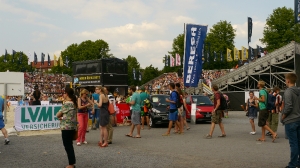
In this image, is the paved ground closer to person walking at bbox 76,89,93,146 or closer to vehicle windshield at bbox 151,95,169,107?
person walking at bbox 76,89,93,146

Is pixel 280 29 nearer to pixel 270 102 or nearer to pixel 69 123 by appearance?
pixel 270 102

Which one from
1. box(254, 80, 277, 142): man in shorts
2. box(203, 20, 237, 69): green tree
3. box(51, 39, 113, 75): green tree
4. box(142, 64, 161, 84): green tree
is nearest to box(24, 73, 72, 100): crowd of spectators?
box(51, 39, 113, 75): green tree

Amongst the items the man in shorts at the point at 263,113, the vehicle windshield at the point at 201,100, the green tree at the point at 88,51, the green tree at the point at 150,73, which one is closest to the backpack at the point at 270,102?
the man in shorts at the point at 263,113

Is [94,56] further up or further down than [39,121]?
further up

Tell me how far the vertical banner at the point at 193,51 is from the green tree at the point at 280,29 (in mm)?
36171

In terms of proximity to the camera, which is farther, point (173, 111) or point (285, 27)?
point (285, 27)

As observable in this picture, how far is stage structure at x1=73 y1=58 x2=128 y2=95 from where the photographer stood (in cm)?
2866

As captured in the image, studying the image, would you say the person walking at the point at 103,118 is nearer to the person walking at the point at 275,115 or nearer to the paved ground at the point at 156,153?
the paved ground at the point at 156,153

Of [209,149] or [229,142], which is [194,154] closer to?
[209,149]

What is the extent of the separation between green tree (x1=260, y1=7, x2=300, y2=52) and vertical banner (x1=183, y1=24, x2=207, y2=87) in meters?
36.2

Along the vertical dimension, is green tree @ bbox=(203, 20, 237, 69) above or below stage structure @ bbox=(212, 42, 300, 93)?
above

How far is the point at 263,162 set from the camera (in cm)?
878

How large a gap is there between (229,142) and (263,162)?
154 inches

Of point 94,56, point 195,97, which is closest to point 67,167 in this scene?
point 195,97
